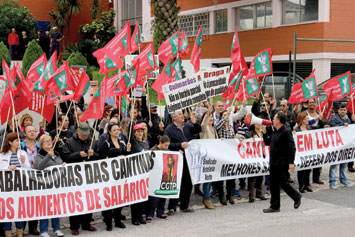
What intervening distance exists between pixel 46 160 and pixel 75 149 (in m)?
0.51

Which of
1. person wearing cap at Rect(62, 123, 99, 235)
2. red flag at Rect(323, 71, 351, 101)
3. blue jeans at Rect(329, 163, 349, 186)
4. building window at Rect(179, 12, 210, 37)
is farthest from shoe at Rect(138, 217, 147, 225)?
building window at Rect(179, 12, 210, 37)

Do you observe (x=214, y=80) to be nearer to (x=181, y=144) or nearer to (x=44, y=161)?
(x=181, y=144)

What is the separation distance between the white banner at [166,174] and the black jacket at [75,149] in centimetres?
113

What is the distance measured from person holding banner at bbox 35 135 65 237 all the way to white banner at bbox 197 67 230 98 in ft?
11.0

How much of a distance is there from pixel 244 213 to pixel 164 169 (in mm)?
1597

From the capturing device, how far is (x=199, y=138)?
1046cm

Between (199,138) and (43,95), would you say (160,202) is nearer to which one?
(199,138)

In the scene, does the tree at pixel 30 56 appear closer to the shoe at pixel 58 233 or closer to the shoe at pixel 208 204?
the shoe at pixel 208 204

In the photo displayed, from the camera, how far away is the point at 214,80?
10398 mm

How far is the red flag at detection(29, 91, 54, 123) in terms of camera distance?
32.1 feet

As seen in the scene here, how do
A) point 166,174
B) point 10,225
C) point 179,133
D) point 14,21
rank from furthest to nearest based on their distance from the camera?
point 14,21
point 179,133
point 166,174
point 10,225

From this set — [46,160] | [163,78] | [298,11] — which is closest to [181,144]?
[163,78]

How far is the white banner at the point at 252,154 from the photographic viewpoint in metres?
9.95

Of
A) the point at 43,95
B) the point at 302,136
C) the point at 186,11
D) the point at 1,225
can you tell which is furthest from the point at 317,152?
the point at 186,11
